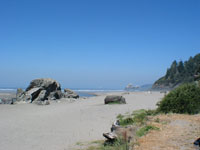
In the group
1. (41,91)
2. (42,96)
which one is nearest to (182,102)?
(42,96)

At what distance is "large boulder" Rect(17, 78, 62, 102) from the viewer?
2908cm

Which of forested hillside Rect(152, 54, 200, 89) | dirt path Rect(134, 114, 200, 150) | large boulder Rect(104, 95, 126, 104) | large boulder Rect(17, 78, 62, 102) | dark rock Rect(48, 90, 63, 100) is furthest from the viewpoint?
forested hillside Rect(152, 54, 200, 89)

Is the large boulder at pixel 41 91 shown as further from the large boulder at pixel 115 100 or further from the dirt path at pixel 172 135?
the dirt path at pixel 172 135

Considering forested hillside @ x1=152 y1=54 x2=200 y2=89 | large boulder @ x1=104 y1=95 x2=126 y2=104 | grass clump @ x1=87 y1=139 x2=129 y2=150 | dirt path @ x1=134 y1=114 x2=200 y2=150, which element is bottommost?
grass clump @ x1=87 y1=139 x2=129 y2=150

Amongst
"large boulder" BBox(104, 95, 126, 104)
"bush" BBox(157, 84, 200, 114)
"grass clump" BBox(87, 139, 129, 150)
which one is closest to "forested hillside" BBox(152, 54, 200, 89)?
"large boulder" BBox(104, 95, 126, 104)

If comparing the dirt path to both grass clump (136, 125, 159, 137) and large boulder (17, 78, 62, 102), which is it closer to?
grass clump (136, 125, 159, 137)

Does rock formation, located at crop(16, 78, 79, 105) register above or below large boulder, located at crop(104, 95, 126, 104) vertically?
above

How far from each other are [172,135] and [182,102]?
4.96m

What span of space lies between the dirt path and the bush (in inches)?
69.9

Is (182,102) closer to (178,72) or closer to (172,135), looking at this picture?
(172,135)

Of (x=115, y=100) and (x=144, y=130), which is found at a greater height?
(x=115, y=100)

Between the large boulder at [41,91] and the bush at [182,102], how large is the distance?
811 inches

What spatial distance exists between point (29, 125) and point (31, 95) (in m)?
16.5

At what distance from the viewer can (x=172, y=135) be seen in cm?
783
